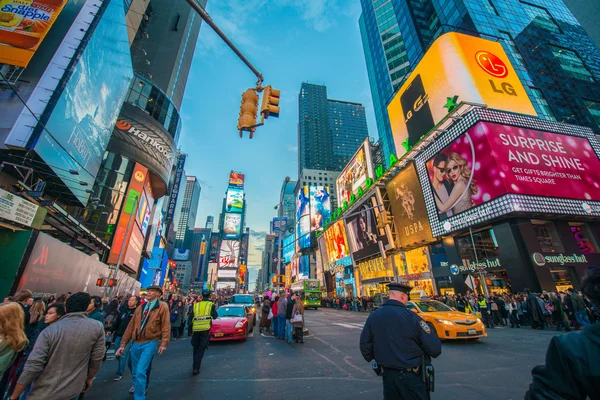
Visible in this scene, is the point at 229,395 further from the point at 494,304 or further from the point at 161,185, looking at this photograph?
the point at 161,185

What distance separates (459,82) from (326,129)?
13242 centimetres

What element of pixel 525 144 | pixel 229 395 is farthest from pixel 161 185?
pixel 525 144

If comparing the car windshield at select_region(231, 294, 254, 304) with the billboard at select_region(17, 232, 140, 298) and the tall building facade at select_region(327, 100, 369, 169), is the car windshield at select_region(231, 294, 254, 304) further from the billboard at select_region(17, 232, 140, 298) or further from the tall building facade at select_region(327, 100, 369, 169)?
the tall building facade at select_region(327, 100, 369, 169)

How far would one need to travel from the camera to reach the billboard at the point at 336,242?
162ft

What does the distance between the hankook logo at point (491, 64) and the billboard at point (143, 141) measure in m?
40.3

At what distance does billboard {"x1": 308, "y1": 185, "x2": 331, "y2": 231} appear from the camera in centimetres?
7412

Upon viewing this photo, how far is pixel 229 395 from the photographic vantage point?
16.7ft

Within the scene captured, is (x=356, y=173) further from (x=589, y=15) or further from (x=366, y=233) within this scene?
(x=589, y=15)

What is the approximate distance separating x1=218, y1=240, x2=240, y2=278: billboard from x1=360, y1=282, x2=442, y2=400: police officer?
87.5 meters

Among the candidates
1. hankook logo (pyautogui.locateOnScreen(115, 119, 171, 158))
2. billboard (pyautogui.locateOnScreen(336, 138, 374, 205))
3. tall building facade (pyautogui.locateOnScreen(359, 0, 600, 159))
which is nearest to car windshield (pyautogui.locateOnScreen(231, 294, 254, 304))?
hankook logo (pyautogui.locateOnScreen(115, 119, 171, 158))

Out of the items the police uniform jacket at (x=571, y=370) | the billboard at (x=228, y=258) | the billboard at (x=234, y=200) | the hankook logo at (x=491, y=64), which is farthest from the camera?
the billboard at (x=234, y=200)

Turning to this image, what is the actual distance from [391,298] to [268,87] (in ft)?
24.1

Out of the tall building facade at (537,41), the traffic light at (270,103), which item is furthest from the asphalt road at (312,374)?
the tall building facade at (537,41)

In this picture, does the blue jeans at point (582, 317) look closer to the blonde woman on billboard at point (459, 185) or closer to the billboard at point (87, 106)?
the blonde woman on billboard at point (459, 185)
